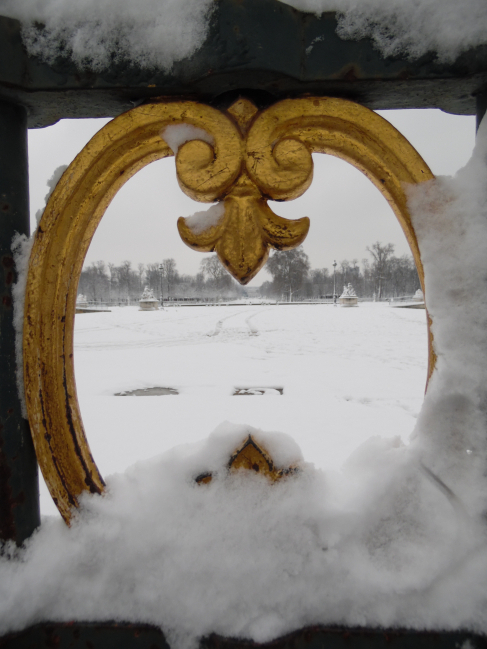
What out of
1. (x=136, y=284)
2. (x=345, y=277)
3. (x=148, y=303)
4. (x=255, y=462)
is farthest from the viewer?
(x=136, y=284)

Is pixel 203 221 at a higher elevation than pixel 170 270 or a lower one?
lower

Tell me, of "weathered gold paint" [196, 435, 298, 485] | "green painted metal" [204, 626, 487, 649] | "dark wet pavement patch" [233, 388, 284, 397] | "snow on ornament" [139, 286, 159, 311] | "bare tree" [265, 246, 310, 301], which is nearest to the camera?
"green painted metal" [204, 626, 487, 649]

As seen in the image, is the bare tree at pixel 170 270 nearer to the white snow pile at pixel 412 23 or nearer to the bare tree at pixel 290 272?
the bare tree at pixel 290 272

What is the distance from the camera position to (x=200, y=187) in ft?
1.90

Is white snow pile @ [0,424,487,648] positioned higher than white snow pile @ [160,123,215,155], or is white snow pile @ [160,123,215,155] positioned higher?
white snow pile @ [160,123,215,155]

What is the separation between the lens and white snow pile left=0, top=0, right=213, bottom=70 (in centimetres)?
54

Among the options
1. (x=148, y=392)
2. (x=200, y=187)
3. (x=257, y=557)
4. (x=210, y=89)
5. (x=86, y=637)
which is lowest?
(x=148, y=392)

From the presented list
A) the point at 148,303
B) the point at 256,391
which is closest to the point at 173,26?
the point at 256,391

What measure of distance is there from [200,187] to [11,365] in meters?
0.46

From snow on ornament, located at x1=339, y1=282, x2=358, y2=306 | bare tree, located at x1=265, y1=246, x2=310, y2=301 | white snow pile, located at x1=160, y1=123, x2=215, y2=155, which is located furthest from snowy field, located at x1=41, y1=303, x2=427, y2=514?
bare tree, located at x1=265, y1=246, x2=310, y2=301

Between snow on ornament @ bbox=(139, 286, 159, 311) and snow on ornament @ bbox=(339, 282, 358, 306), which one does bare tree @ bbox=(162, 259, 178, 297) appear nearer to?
snow on ornament @ bbox=(139, 286, 159, 311)

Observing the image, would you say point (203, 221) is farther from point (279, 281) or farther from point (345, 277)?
point (345, 277)

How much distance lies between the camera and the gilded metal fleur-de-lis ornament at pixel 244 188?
571 mm

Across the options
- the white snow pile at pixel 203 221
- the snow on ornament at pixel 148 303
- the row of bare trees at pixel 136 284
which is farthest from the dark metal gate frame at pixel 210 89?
the row of bare trees at pixel 136 284
